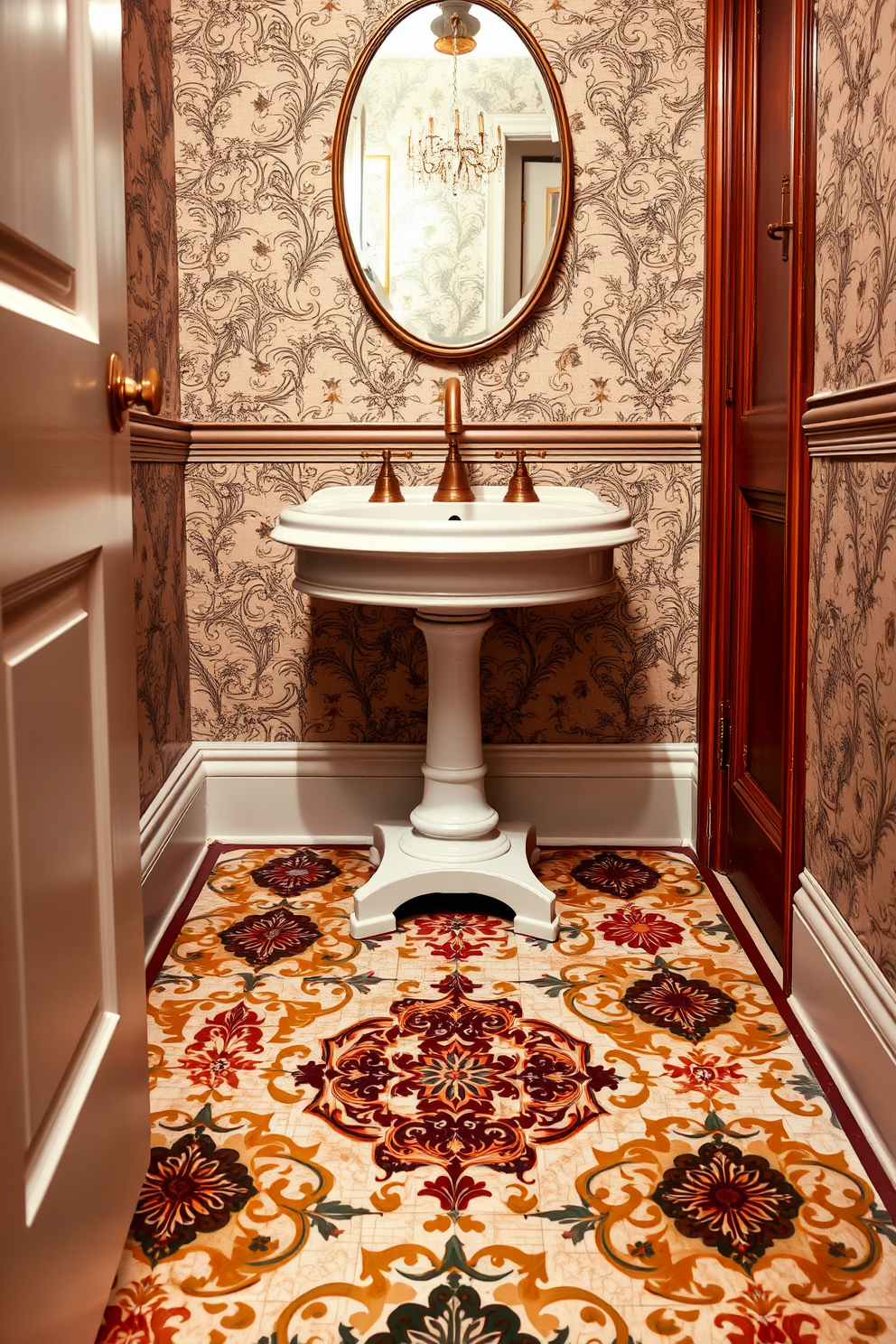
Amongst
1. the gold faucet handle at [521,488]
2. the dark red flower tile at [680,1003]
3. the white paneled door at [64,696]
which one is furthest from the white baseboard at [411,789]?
the white paneled door at [64,696]

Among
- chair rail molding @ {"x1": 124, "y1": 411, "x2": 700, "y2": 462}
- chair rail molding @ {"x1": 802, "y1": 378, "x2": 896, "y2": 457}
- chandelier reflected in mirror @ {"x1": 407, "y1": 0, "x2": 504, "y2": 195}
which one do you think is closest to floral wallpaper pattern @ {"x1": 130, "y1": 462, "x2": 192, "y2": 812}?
chair rail molding @ {"x1": 124, "y1": 411, "x2": 700, "y2": 462}

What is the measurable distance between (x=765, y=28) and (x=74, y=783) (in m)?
2.03

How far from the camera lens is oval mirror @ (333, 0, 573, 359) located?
2.42 meters

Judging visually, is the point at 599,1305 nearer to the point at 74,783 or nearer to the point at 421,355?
the point at 74,783

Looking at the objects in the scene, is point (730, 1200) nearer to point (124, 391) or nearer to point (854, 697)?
point (854, 697)

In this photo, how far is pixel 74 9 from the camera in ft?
3.20

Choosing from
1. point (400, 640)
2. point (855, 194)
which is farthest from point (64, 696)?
point (400, 640)

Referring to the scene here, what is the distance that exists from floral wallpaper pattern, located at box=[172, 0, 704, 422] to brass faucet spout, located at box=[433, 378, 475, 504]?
0.25 metres

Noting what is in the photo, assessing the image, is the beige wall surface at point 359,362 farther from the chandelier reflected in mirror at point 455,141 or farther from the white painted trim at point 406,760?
the chandelier reflected in mirror at point 455,141

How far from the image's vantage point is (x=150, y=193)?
7.22 feet

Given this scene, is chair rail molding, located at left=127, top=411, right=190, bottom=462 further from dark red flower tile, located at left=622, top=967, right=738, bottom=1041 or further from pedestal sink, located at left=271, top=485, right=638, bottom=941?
dark red flower tile, located at left=622, top=967, right=738, bottom=1041

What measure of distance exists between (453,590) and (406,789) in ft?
2.82

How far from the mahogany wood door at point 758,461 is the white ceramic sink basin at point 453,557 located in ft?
1.10

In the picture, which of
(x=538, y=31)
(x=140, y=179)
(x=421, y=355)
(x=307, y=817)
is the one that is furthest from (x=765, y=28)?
(x=307, y=817)
